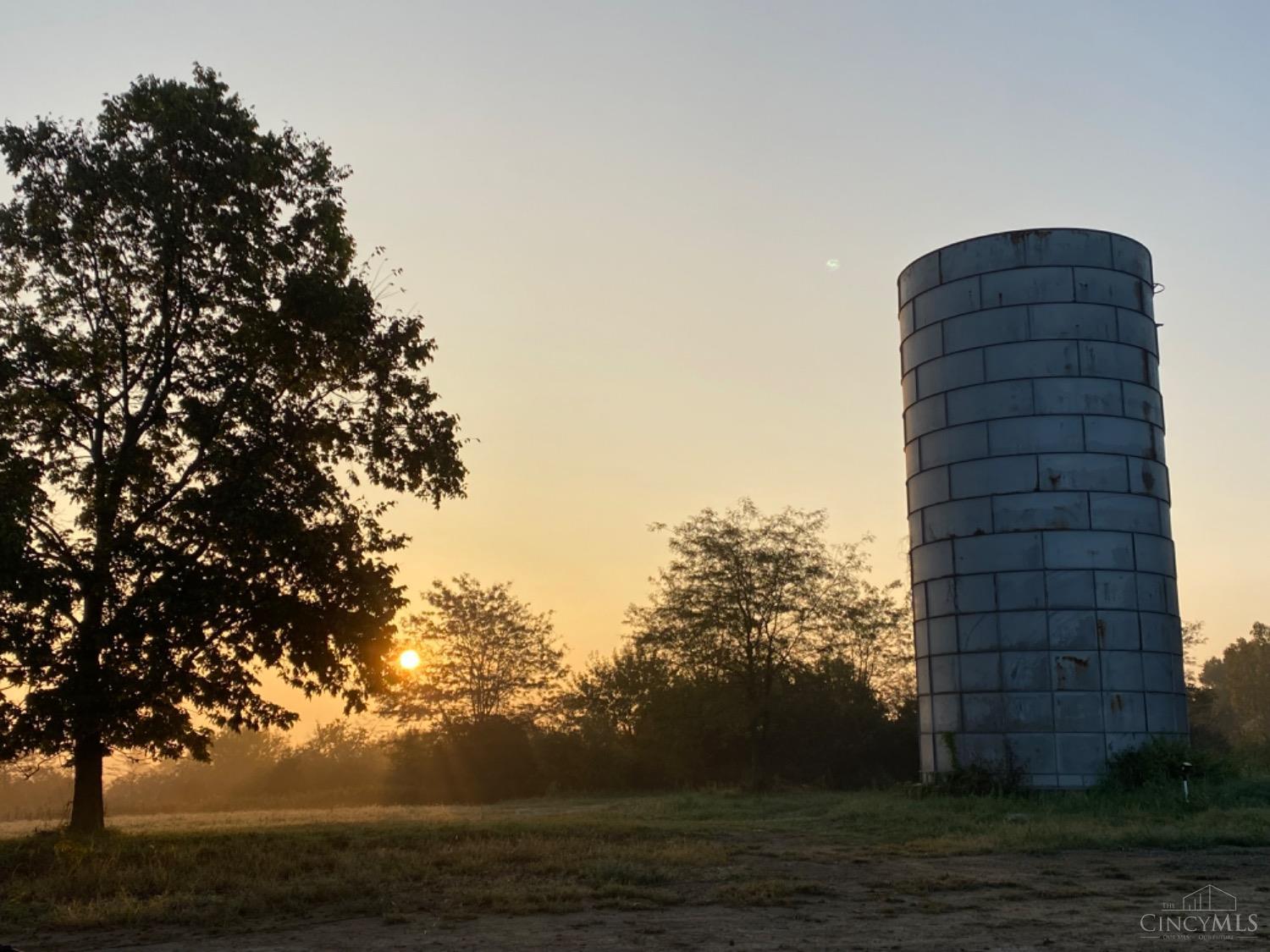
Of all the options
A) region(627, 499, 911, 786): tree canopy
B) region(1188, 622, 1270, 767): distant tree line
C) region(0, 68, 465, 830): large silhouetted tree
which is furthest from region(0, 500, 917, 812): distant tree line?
region(1188, 622, 1270, 767): distant tree line

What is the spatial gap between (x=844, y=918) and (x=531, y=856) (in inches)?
249

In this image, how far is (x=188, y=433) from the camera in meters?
20.7

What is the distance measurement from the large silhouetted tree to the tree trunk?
1.8 inches

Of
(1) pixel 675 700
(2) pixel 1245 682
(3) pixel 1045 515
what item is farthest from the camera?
(2) pixel 1245 682

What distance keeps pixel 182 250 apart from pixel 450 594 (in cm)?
4188

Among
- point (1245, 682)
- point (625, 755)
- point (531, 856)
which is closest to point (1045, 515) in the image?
point (531, 856)

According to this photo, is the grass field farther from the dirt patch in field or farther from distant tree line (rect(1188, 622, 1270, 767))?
distant tree line (rect(1188, 622, 1270, 767))

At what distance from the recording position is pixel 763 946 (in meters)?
10.8

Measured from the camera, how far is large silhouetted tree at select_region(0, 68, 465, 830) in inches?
767

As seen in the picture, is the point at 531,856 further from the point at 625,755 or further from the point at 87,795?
the point at 625,755

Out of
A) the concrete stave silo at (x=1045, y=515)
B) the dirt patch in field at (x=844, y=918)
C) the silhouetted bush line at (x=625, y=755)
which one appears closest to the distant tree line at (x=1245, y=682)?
the silhouetted bush line at (x=625, y=755)

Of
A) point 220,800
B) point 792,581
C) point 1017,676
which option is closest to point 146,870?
point 1017,676

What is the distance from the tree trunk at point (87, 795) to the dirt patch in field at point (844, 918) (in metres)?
9.26

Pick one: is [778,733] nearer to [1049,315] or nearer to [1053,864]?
[1049,315]
